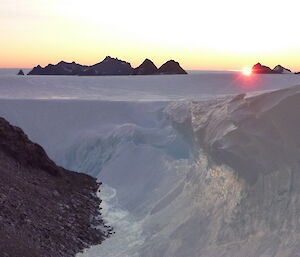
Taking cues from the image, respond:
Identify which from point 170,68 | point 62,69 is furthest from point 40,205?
point 62,69

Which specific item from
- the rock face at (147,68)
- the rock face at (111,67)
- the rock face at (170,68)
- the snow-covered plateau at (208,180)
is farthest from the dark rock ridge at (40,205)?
the rock face at (111,67)

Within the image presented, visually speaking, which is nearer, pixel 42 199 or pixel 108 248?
pixel 108 248

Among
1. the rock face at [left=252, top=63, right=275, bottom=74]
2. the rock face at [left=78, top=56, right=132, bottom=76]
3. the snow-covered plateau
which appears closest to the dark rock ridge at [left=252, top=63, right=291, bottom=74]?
the rock face at [left=252, top=63, right=275, bottom=74]

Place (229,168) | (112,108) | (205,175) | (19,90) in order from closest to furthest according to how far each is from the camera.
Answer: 1. (229,168)
2. (205,175)
3. (112,108)
4. (19,90)

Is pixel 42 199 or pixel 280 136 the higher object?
pixel 280 136

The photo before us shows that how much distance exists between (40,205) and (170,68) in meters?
63.8

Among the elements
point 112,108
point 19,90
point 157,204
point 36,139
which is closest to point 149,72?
point 19,90

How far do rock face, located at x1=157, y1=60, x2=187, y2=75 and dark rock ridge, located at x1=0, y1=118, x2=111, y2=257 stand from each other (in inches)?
2290

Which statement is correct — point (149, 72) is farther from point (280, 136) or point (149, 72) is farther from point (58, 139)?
point (280, 136)

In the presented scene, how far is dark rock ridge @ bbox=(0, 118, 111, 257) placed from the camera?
376 inches

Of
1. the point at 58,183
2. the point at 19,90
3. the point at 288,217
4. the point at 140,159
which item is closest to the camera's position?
the point at 288,217

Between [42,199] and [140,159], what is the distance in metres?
5.34

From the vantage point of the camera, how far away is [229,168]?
10.6 m

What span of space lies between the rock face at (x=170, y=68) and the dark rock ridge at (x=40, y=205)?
5816cm
